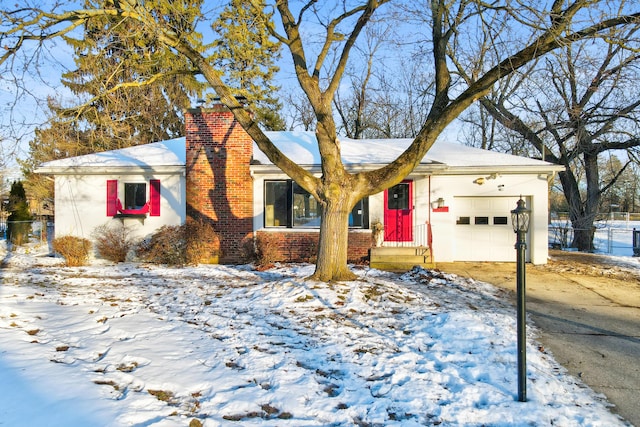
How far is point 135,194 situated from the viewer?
504 inches

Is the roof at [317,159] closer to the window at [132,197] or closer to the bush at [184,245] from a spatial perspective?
the window at [132,197]

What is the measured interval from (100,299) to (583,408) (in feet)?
23.0

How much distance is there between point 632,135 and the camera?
1628 centimetres

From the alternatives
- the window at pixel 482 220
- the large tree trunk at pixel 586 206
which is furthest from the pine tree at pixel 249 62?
the large tree trunk at pixel 586 206

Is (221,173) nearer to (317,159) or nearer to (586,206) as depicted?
(317,159)

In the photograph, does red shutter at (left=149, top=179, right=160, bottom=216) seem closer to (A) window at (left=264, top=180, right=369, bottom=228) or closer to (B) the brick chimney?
(B) the brick chimney

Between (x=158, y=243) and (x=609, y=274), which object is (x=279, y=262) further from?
(x=609, y=274)

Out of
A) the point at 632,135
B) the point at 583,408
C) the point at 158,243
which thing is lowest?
the point at 583,408

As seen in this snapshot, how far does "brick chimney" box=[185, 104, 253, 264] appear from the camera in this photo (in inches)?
481

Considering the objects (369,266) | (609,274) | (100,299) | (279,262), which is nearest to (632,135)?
(609,274)

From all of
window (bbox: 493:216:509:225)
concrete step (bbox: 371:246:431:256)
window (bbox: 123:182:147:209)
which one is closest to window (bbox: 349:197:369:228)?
concrete step (bbox: 371:246:431:256)

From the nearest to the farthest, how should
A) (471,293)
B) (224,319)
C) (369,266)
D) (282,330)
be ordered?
1. (282,330)
2. (224,319)
3. (471,293)
4. (369,266)

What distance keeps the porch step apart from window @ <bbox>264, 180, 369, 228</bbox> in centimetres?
232

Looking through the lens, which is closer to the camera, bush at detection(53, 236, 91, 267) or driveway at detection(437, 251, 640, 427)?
driveway at detection(437, 251, 640, 427)
